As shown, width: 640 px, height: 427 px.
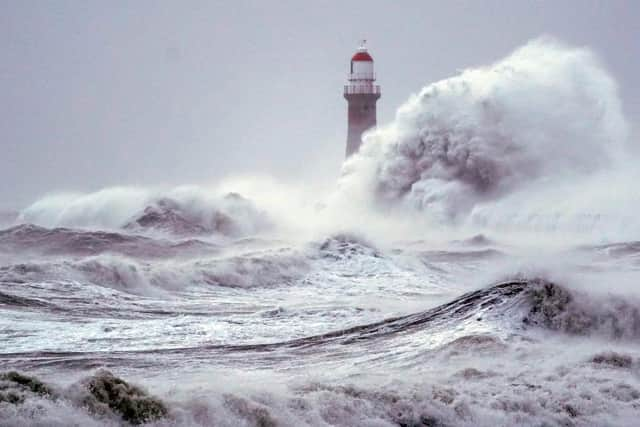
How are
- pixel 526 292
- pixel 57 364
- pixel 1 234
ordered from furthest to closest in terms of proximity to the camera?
pixel 1 234 → pixel 526 292 → pixel 57 364

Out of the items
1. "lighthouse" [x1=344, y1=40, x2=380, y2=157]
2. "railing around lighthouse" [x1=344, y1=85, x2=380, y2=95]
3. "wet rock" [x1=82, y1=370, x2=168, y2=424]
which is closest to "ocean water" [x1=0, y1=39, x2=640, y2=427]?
"wet rock" [x1=82, y1=370, x2=168, y2=424]

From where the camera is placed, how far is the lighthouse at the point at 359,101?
107 feet

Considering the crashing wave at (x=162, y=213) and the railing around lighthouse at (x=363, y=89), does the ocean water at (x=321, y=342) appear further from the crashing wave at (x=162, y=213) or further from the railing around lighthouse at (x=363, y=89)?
the railing around lighthouse at (x=363, y=89)

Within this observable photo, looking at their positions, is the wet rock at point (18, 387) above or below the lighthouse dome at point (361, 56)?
below

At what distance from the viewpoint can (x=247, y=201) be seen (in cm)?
2994

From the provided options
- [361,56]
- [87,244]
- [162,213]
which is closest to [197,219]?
[162,213]

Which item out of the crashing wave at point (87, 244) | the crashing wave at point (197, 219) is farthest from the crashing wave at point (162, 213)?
the crashing wave at point (87, 244)

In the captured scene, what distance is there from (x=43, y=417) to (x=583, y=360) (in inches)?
193

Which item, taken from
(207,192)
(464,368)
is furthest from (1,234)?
(464,368)

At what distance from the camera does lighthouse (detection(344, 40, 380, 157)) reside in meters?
32.7

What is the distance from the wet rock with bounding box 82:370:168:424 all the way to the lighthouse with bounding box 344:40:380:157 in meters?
25.1

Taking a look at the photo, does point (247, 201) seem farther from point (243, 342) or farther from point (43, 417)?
point (43, 417)

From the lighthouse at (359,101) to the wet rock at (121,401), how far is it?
25.1 meters

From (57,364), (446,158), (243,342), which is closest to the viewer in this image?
(57,364)
